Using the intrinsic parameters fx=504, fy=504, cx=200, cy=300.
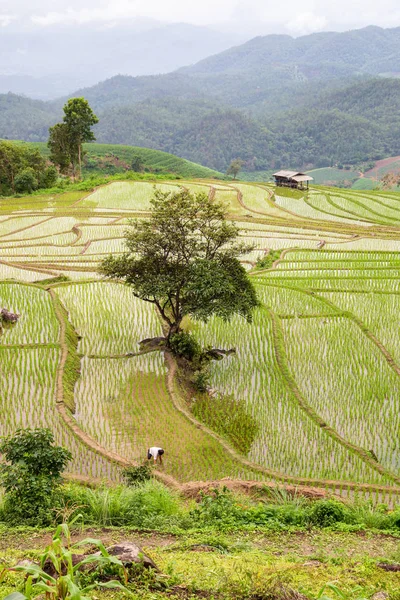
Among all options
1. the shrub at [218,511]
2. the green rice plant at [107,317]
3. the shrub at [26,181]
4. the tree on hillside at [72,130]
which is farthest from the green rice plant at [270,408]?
the tree on hillside at [72,130]

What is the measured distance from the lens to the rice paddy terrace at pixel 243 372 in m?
7.51

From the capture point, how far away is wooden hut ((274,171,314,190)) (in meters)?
33.4

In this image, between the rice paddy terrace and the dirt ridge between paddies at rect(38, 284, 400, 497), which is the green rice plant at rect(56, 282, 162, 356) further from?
the dirt ridge between paddies at rect(38, 284, 400, 497)

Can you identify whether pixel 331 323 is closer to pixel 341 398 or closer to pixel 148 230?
pixel 341 398

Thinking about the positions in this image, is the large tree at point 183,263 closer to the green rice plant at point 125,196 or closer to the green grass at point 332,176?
the green rice plant at point 125,196

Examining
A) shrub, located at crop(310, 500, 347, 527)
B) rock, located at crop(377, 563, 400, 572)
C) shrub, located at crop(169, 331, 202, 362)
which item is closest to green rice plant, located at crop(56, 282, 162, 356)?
shrub, located at crop(169, 331, 202, 362)

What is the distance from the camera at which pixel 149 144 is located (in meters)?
119

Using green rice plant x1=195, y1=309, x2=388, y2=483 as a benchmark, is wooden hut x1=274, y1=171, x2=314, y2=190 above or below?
above

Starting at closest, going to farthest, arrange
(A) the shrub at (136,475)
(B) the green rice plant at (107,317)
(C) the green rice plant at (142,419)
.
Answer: (A) the shrub at (136,475), (C) the green rice plant at (142,419), (B) the green rice plant at (107,317)

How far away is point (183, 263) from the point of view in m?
10.4

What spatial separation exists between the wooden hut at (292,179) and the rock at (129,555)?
31.5 m

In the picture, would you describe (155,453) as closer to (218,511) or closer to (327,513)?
(218,511)

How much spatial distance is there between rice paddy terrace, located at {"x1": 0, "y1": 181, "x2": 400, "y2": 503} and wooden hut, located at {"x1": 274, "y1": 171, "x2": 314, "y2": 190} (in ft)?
49.6

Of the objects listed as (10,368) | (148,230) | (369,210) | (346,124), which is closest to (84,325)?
(10,368)
